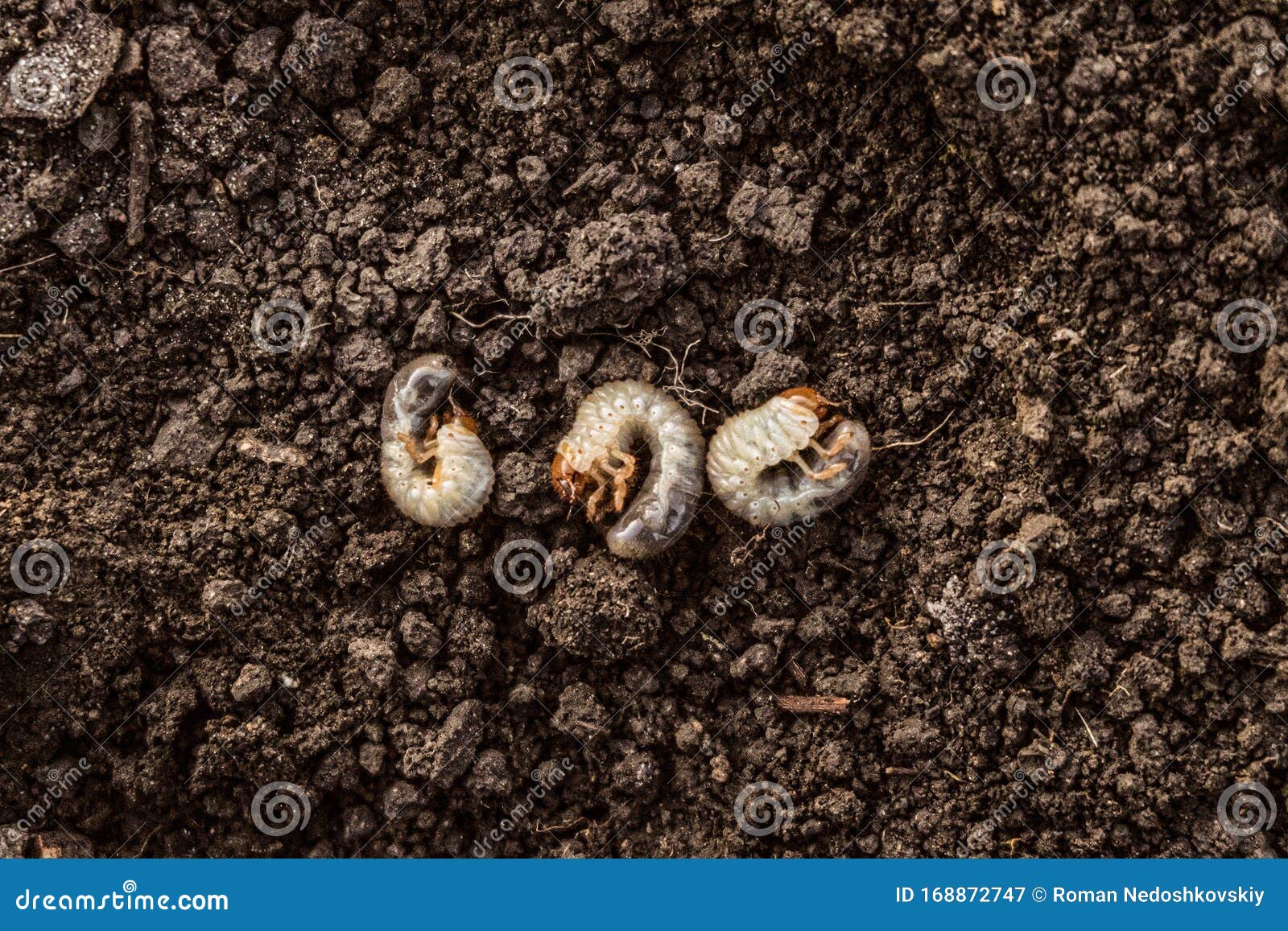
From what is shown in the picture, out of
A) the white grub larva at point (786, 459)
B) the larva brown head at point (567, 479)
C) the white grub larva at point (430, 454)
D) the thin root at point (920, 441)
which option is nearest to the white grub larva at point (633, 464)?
the larva brown head at point (567, 479)

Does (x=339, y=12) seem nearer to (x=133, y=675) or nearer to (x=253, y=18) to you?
(x=253, y=18)

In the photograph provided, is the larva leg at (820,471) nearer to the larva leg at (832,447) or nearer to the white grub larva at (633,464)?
the larva leg at (832,447)

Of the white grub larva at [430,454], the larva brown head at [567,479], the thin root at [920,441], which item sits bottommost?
the thin root at [920,441]

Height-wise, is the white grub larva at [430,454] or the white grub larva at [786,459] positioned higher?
the white grub larva at [430,454]

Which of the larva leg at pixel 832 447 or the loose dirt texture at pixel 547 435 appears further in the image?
the larva leg at pixel 832 447

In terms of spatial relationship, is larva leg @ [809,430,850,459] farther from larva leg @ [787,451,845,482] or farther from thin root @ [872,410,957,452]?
thin root @ [872,410,957,452]

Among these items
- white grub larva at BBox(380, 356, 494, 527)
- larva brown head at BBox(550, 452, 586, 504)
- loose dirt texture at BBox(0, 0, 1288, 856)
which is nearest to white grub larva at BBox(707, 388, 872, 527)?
loose dirt texture at BBox(0, 0, 1288, 856)

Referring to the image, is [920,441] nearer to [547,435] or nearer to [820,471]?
[820,471]
